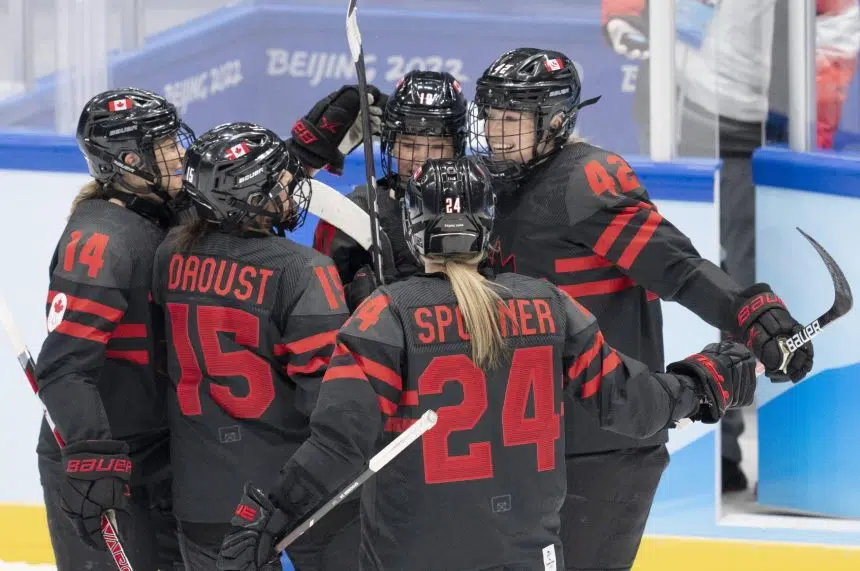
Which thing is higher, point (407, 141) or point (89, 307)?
point (407, 141)

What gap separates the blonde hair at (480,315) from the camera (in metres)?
2.22

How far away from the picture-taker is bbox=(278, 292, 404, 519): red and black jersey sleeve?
7.27 ft

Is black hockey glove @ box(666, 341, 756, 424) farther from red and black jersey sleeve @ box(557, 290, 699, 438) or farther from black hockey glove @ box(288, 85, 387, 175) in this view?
black hockey glove @ box(288, 85, 387, 175)

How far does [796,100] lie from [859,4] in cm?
33

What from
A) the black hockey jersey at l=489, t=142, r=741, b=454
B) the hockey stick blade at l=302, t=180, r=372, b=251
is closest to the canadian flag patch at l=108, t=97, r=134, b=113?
the hockey stick blade at l=302, t=180, r=372, b=251

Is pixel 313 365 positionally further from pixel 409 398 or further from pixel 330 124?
pixel 330 124

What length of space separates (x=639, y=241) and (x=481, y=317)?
618mm

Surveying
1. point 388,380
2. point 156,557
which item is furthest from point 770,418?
point 388,380

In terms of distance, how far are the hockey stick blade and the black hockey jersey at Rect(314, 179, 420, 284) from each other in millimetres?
31

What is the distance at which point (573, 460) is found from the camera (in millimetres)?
2818

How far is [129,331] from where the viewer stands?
9.26 ft

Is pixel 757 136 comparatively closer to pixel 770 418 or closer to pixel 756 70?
pixel 756 70

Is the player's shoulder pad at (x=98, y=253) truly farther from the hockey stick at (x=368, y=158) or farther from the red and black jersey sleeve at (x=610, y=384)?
the red and black jersey sleeve at (x=610, y=384)

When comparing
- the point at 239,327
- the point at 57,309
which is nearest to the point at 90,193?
the point at 57,309
